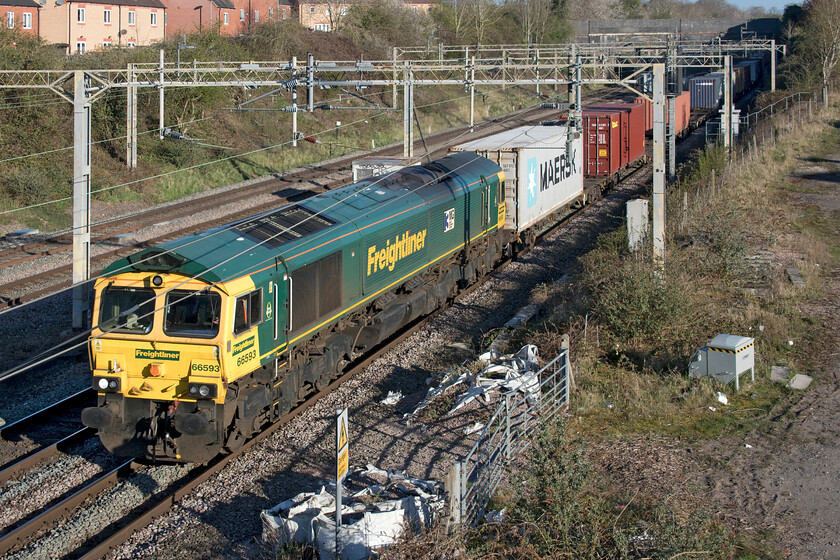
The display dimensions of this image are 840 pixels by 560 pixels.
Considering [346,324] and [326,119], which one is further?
[326,119]

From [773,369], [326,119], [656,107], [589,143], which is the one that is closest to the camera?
[773,369]

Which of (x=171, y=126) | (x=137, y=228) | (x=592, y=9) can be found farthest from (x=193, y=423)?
(x=592, y=9)

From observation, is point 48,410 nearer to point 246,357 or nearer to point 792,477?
point 246,357

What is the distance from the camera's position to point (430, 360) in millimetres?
15711

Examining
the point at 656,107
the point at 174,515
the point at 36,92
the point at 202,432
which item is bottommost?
the point at 174,515

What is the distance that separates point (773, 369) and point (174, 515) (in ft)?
31.5

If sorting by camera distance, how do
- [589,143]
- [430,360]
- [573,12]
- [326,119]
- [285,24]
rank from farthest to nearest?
1. [573,12]
2. [285,24]
3. [326,119]
4. [589,143]
5. [430,360]

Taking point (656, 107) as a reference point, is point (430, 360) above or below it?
below

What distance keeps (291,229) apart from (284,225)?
0.51 feet

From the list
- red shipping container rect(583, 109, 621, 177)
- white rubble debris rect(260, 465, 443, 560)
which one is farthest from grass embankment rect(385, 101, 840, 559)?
red shipping container rect(583, 109, 621, 177)

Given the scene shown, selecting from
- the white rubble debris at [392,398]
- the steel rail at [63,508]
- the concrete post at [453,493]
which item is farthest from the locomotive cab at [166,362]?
the concrete post at [453,493]

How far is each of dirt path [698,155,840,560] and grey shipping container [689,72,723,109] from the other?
46726 mm

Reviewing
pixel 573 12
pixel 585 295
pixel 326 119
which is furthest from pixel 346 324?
pixel 573 12

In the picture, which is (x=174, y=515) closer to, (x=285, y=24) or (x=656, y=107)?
(x=656, y=107)
